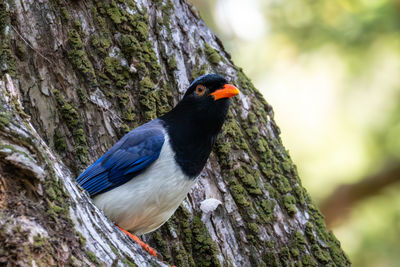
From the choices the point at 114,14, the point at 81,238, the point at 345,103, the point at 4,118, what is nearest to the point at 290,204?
the point at 114,14

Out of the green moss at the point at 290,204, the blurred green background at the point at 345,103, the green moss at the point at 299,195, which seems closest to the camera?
the green moss at the point at 290,204

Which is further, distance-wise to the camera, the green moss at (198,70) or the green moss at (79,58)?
the green moss at (198,70)

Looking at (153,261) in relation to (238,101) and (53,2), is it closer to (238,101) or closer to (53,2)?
(238,101)

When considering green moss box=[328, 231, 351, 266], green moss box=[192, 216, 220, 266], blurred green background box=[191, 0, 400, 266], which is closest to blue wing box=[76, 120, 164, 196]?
green moss box=[192, 216, 220, 266]

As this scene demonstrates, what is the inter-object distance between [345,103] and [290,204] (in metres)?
4.72

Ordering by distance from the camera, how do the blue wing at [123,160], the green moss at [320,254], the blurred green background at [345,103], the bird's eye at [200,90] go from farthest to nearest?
1. the blurred green background at [345,103]
2. the green moss at [320,254]
3. the bird's eye at [200,90]
4. the blue wing at [123,160]

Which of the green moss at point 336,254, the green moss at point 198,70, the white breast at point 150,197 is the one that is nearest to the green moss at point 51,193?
the white breast at point 150,197

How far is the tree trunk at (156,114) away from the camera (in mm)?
4508

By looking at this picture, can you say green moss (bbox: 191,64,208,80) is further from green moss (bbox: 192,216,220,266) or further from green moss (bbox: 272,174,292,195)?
green moss (bbox: 192,216,220,266)

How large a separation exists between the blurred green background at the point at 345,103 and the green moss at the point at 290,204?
11.9 ft

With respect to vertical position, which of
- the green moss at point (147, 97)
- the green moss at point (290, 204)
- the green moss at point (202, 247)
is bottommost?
the green moss at point (202, 247)

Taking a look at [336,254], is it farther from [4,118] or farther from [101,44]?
[4,118]

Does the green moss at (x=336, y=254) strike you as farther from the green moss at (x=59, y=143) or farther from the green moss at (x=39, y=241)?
the green moss at (x=39, y=241)

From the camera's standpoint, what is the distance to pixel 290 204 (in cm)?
483
